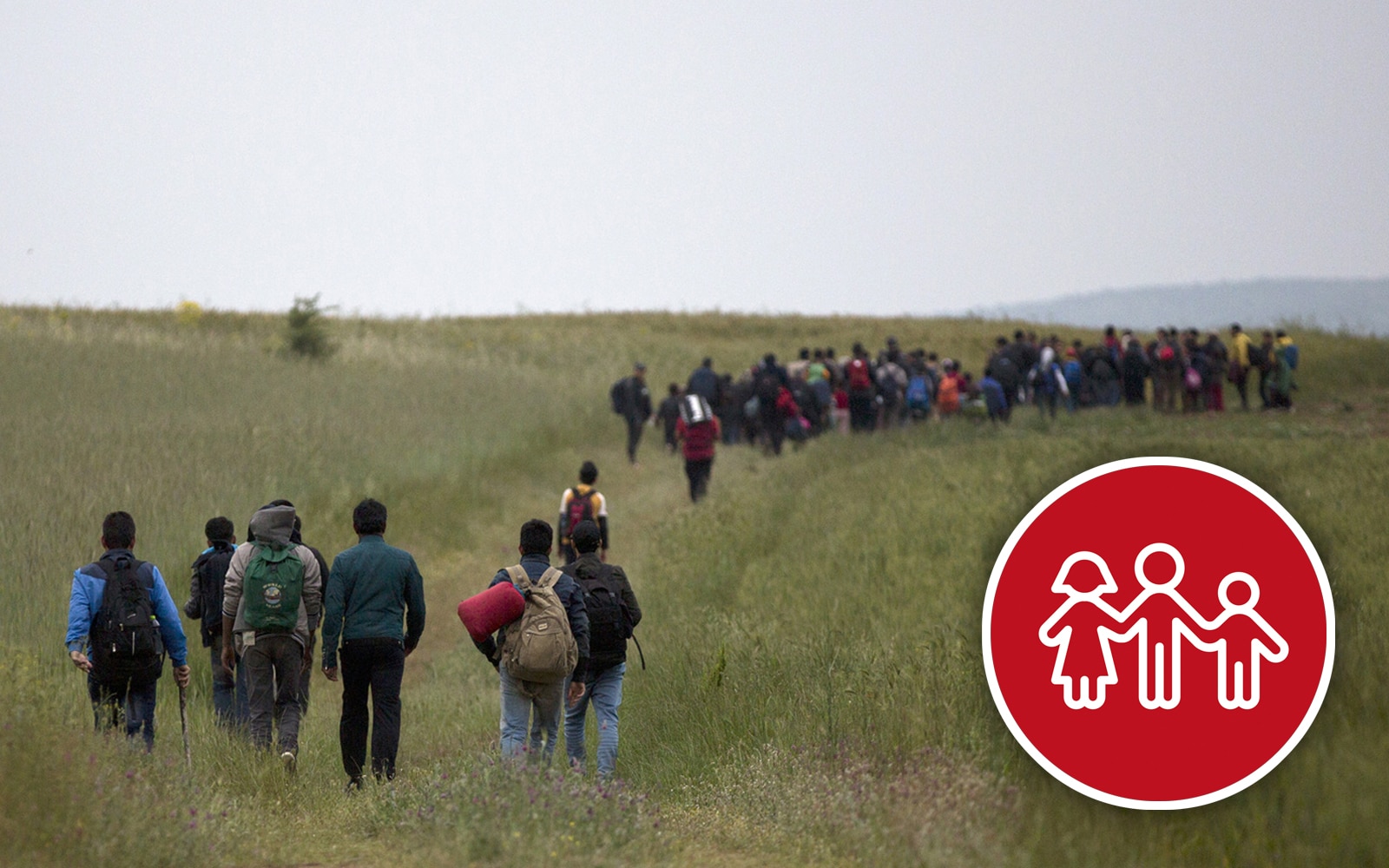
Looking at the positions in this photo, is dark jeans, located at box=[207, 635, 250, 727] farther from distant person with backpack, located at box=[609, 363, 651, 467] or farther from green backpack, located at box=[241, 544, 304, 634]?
distant person with backpack, located at box=[609, 363, 651, 467]

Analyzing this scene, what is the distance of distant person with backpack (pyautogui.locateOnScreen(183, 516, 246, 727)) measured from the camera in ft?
28.6

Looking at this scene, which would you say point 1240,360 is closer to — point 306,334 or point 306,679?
point 306,334

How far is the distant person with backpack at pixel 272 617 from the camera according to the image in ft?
26.1

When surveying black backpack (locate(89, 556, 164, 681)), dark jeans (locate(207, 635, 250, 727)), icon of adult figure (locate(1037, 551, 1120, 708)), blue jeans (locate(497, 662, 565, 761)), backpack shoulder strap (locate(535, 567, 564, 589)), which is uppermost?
icon of adult figure (locate(1037, 551, 1120, 708))

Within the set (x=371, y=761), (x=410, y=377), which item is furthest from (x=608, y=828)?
(x=410, y=377)

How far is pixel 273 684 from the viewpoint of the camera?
26.7 ft

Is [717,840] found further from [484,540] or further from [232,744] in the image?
[484,540]

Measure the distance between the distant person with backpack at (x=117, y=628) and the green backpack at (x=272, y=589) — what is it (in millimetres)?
496

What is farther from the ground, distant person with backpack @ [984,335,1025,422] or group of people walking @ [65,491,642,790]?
distant person with backpack @ [984,335,1025,422]

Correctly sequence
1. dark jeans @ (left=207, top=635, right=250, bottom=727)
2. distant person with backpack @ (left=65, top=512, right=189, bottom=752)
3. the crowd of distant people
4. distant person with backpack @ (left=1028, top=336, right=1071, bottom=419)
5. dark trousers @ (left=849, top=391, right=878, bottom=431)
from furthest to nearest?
distant person with backpack @ (left=1028, top=336, right=1071, bottom=419), dark trousers @ (left=849, top=391, right=878, bottom=431), the crowd of distant people, dark jeans @ (left=207, top=635, right=250, bottom=727), distant person with backpack @ (left=65, top=512, right=189, bottom=752)

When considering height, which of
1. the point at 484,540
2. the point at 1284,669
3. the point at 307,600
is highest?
the point at 1284,669

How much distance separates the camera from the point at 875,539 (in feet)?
43.6

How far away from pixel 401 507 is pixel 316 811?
10658 mm

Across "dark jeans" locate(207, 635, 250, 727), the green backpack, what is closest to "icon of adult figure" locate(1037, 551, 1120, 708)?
the green backpack
